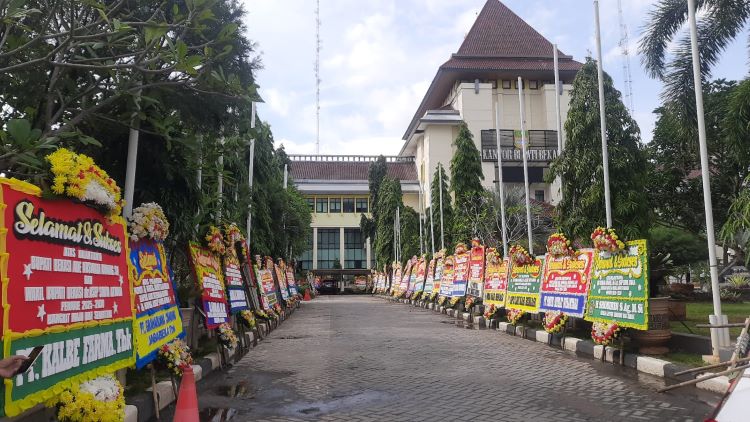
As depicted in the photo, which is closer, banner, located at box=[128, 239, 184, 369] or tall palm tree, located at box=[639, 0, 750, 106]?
banner, located at box=[128, 239, 184, 369]

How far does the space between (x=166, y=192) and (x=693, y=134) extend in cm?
1159

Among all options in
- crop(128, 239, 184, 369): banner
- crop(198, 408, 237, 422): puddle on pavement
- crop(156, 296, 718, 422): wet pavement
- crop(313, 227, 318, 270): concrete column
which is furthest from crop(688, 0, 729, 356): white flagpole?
crop(313, 227, 318, 270): concrete column

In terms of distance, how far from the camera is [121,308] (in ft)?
19.2

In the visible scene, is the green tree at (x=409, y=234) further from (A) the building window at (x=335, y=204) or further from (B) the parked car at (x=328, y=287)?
(B) the parked car at (x=328, y=287)

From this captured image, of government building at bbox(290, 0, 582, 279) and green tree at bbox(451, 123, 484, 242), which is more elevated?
government building at bbox(290, 0, 582, 279)

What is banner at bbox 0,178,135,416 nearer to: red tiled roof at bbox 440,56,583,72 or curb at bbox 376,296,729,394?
curb at bbox 376,296,729,394

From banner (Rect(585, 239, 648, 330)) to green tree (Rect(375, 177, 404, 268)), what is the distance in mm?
38880

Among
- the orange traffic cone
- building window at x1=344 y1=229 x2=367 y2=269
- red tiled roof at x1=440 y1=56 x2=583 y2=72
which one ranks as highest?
red tiled roof at x1=440 y1=56 x2=583 y2=72

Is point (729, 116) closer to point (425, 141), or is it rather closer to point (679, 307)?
point (679, 307)

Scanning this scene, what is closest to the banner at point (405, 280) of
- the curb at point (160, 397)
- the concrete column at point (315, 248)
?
the curb at point (160, 397)

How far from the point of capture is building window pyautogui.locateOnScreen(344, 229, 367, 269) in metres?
68.2

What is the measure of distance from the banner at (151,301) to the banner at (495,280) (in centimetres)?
1058

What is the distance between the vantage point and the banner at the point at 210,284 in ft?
29.9

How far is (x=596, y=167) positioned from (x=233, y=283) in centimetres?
1052
